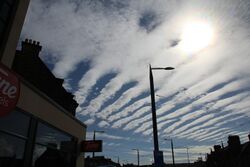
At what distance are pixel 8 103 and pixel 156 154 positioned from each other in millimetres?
6537

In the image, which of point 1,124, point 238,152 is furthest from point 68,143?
point 238,152

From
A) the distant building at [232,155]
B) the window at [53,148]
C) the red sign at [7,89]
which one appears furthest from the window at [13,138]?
the distant building at [232,155]

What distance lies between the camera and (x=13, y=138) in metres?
11.5

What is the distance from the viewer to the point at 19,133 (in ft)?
39.1

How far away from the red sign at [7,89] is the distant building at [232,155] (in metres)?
45.4

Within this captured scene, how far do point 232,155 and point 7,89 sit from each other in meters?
52.8

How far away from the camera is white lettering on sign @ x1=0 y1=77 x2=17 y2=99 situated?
7221 mm

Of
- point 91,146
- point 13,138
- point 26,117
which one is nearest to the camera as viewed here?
point 13,138

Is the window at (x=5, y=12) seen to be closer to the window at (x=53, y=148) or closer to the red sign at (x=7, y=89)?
the red sign at (x=7, y=89)

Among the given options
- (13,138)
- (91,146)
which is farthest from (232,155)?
(13,138)

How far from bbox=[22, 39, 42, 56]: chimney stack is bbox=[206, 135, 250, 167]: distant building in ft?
129

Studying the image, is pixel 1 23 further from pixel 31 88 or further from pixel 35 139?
pixel 35 139

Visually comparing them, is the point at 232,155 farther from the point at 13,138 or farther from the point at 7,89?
the point at 7,89

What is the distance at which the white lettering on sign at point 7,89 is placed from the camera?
23.7 ft
